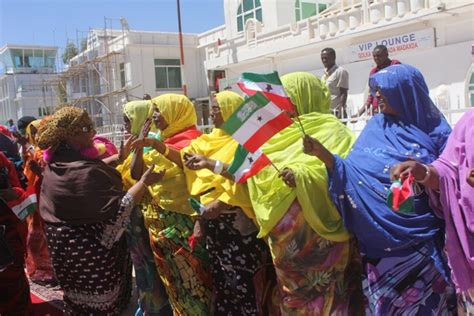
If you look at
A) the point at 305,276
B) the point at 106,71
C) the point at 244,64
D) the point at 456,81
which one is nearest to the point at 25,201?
the point at 305,276

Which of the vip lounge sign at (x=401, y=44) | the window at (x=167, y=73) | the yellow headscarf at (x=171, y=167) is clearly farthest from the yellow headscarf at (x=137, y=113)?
the window at (x=167, y=73)

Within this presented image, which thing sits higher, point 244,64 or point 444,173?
point 244,64

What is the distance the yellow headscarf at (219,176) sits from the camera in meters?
2.62

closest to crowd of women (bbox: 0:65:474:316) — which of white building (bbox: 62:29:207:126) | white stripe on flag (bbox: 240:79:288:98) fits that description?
white stripe on flag (bbox: 240:79:288:98)

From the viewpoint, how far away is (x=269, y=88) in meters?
2.15

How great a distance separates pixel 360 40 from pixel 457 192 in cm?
1196

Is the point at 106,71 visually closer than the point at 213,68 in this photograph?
No

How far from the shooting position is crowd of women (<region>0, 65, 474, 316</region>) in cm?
203

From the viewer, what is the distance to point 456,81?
11.0 m

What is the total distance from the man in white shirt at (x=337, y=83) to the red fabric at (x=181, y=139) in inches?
110

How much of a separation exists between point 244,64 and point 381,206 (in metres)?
15.9

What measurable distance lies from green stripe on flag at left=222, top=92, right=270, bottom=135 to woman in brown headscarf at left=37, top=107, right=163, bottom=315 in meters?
1.05

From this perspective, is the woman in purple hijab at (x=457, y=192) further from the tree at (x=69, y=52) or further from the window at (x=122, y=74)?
the tree at (x=69, y=52)

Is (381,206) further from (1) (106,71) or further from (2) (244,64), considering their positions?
(1) (106,71)
